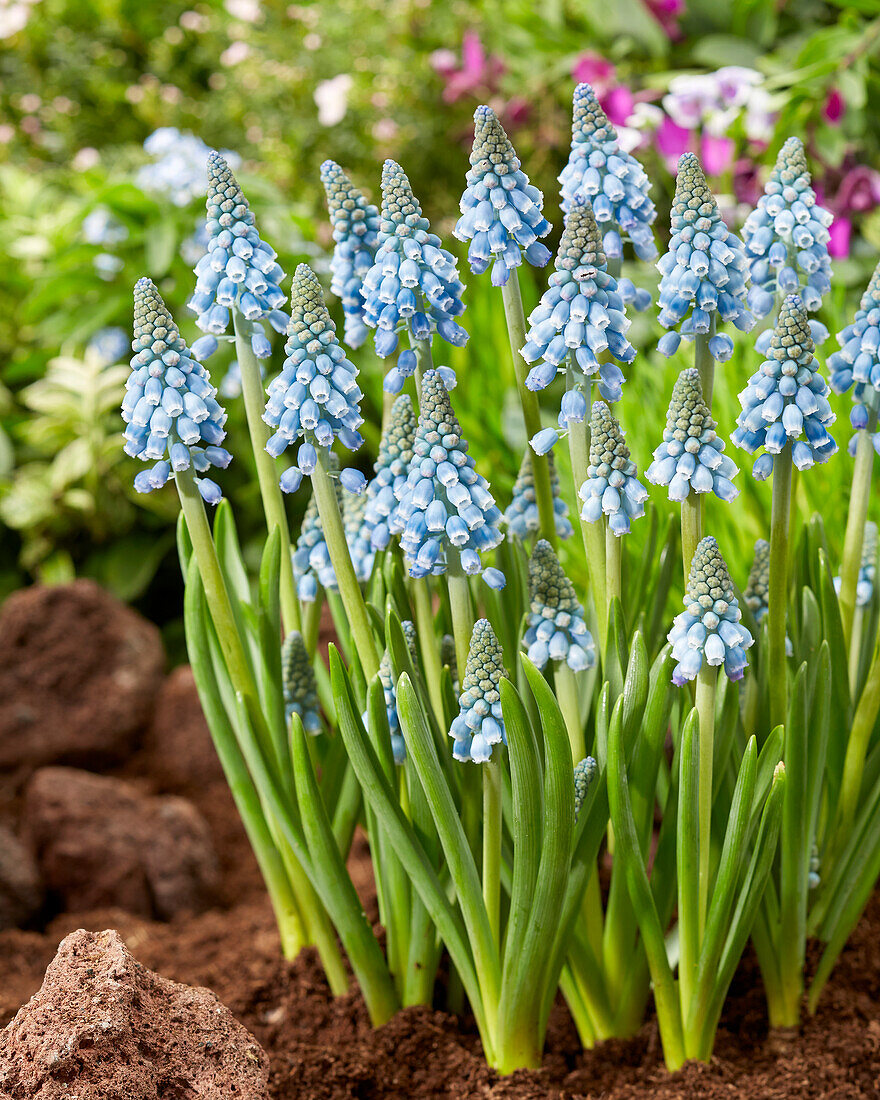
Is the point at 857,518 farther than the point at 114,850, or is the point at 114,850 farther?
the point at 114,850

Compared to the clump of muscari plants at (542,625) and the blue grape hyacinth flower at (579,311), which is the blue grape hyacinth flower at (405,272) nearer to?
the clump of muscari plants at (542,625)

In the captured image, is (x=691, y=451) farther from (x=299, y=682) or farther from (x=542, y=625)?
(x=299, y=682)

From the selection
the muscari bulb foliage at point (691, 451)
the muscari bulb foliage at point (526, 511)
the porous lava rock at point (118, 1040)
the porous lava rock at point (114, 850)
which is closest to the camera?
the porous lava rock at point (118, 1040)

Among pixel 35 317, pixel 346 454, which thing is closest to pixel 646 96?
pixel 346 454

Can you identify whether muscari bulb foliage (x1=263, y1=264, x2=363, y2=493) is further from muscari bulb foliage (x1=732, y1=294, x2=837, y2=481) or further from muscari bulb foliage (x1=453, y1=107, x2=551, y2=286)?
muscari bulb foliage (x1=732, y1=294, x2=837, y2=481)

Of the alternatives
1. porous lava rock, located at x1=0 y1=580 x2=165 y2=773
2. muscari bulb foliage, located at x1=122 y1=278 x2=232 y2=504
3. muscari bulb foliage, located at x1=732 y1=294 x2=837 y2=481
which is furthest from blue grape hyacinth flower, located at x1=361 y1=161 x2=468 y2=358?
porous lava rock, located at x1=0 y1=580 x2=165 y2=773

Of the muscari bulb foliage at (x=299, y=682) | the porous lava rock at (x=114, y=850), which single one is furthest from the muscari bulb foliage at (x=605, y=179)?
the porous lava rock at (x=114, y=850)

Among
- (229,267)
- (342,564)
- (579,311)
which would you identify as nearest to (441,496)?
(342,564)
